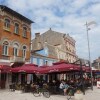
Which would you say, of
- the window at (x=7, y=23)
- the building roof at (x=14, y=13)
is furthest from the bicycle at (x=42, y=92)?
the building roof at (x=14, y=13)

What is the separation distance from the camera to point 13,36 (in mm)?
29328

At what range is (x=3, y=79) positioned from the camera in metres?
27.3

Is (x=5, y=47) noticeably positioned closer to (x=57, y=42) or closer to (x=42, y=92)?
(x=42, y=92)

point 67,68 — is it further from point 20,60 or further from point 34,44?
point 34,44

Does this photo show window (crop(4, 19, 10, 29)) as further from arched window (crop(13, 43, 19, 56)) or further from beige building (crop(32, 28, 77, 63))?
beige building (crop(32, 28, 77, 63))

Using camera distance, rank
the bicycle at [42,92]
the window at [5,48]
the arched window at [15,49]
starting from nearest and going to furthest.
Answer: the bicycle at [42,92], the window at [5,48], the arched window at [15,49]

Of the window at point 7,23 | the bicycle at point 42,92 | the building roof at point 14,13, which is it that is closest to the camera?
the bicycle at point 42,92

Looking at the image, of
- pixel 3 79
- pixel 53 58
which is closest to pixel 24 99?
pixel 3 79

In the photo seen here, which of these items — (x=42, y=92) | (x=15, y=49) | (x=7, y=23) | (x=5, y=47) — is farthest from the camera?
(x=15, y=49)

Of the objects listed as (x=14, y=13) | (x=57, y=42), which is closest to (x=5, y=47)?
(x=14, y=13)

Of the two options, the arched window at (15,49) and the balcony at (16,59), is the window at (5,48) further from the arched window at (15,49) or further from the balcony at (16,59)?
the arched window at (15,49)

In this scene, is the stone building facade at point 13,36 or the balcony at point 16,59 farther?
the balcony at point 16,59

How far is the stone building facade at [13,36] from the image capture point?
90.1 feet

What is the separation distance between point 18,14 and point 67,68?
13.8 metres
